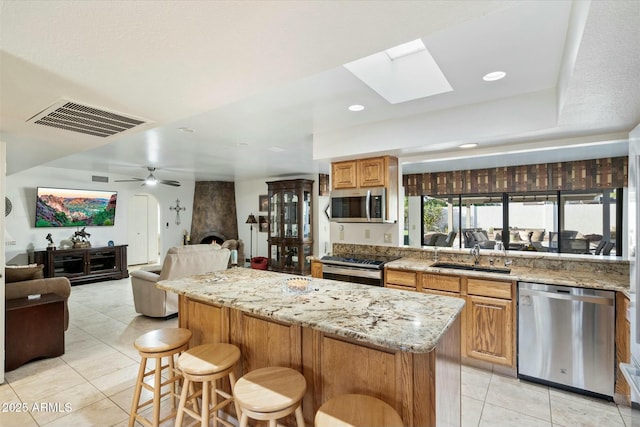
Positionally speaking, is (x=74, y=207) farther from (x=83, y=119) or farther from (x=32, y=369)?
(x=83, y=119)

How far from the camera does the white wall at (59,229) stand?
230 inches

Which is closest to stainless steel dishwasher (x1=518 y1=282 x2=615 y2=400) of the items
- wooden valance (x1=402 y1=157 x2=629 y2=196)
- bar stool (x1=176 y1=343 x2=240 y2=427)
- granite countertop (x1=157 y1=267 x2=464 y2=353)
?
granite countertop (x1=157 y1=267 x2=464 y2=353)

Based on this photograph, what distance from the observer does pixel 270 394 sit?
1.44 m

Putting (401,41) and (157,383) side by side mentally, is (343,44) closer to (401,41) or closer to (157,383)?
(401,41)

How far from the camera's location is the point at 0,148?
2623 millimetres

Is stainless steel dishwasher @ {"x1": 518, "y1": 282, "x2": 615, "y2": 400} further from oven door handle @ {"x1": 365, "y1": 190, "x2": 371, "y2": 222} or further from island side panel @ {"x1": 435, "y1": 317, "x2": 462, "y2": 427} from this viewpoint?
oven door handle @ {"x1": 365, "y1": 190, "x2": 371, "y2": 222}

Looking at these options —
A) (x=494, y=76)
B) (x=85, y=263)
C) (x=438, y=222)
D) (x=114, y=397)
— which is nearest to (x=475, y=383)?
(x=494, y=76)

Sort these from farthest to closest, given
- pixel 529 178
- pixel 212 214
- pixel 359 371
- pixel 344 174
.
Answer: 1. pixel 212 214
2. pixel 529 178
3. pixel 344 174
4. pixel 359 371

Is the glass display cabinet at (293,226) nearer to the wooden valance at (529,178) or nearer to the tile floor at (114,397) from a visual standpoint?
the wooden valance at (529,178)

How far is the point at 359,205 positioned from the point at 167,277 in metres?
2.71

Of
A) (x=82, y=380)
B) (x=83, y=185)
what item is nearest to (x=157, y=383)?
(x=82, y=380)

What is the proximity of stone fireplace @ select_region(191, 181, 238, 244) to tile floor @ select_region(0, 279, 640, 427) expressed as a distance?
200 inches

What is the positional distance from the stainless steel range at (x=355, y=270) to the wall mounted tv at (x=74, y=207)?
18.7 ft

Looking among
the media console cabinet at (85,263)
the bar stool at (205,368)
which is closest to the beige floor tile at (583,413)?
the bar stool at (205,368)
